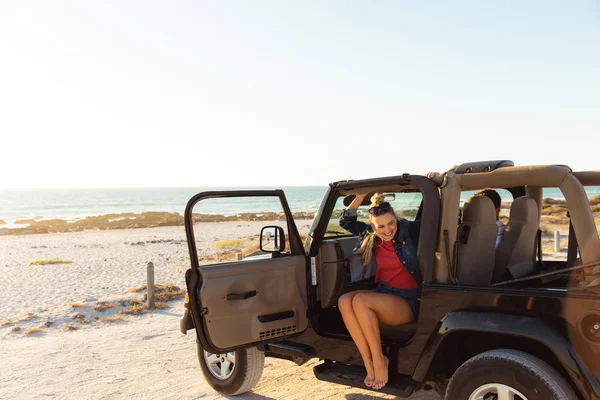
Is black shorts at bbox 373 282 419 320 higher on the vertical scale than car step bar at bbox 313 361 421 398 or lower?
higher

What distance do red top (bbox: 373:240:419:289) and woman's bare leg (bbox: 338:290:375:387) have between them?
333 millimetres

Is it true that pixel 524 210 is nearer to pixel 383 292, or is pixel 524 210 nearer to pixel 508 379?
pixel 383 292

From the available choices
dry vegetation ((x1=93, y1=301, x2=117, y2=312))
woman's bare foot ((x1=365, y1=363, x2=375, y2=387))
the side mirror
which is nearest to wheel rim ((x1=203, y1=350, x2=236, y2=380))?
the side mirror

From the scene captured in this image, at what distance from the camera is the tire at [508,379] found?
3322 mm

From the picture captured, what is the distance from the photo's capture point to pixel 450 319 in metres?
3.76

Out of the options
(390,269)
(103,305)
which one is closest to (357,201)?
(390,269)

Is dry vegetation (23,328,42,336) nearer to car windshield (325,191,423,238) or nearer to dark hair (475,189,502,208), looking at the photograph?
car windshield (325,191,423,238)

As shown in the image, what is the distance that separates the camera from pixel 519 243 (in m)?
4.49

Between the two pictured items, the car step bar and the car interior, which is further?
the car step bar

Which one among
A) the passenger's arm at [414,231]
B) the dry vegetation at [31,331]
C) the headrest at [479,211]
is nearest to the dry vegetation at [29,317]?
the dry vegetation at [31,331]

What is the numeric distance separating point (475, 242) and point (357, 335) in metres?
1.16

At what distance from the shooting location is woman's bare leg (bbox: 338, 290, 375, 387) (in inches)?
168

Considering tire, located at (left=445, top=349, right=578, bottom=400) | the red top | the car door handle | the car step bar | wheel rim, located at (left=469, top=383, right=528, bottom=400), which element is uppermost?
the red top

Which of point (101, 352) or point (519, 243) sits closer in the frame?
point (519, 243)
